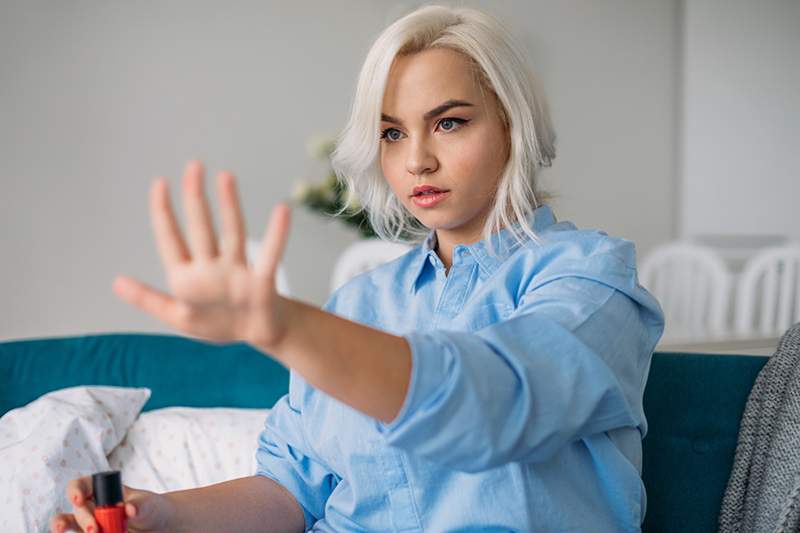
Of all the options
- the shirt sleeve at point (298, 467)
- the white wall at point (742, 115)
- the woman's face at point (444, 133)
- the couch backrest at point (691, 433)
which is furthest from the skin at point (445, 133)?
the white wall at point (742, 115)

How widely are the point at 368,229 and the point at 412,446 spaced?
7.73 feet

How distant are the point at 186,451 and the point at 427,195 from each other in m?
0.65

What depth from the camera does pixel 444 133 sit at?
3.38 ft

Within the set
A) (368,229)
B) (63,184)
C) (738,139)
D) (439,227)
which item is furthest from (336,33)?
(439,227)

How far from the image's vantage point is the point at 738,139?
3844 millimetres

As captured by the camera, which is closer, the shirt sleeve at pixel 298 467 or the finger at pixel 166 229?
the finger at pixel 166 229

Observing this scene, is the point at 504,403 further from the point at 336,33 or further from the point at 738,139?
the point at 738,139

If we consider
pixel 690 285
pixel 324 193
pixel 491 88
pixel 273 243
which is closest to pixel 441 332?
pixel 273 243

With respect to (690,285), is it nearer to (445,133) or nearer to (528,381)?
(445,133)

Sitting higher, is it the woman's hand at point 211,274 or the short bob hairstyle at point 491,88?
the short bob hairstyle at point 491,88

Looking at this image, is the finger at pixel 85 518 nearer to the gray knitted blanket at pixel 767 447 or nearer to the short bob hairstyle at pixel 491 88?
the short bob hairstyle at pixel 491 88

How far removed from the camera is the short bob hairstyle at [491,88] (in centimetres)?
104

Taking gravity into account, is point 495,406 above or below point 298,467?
above

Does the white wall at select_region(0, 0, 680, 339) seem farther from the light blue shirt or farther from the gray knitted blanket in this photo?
the gray knitted blanket
